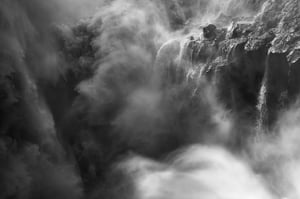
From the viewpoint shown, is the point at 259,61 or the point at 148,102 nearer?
the point at 259,61

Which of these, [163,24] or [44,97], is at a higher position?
[163,24]

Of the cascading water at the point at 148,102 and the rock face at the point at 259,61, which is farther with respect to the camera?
the cascading water at the point at 148,102

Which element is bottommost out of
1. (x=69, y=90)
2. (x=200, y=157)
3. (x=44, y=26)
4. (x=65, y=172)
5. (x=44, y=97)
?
(x=200, y=157)

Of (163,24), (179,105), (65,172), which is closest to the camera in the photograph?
(65,172)

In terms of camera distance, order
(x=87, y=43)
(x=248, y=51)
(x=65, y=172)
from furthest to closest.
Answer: (x=87, y=43) < (x=65, y=172) < (x=248, y=51)

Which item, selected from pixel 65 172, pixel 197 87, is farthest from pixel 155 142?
pixel 65 172

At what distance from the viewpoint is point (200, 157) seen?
16.4 metres

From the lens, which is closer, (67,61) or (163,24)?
(67,61)

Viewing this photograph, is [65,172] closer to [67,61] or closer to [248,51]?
[67,61]

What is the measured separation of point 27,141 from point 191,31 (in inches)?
464

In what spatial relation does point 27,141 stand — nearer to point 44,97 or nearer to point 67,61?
point 44,97

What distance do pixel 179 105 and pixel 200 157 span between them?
3451 mm

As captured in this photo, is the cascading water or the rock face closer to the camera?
the rock face

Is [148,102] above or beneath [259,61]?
above
